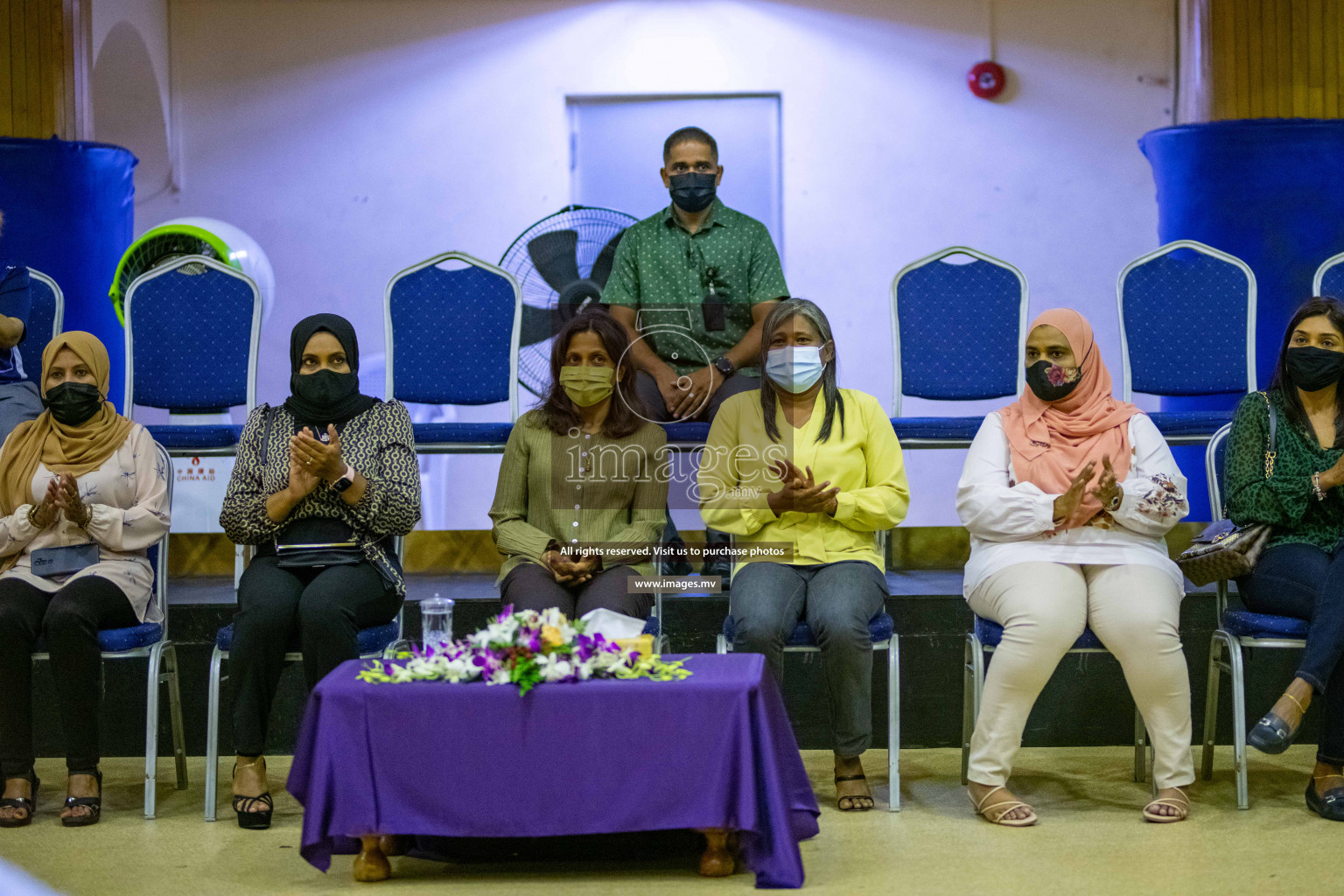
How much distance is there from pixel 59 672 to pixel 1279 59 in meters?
4.92

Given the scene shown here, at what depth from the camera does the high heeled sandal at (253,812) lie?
9.48ft

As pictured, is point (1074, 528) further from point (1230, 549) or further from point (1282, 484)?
point (1282, 484)

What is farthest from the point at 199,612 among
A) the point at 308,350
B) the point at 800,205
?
the point at 800,205

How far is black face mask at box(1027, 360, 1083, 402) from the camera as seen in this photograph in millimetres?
3150

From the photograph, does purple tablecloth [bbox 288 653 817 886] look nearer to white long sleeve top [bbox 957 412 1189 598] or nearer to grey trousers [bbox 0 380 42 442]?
white long sleeve top [bbox 957 412 1189 598]

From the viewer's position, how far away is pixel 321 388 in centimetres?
317

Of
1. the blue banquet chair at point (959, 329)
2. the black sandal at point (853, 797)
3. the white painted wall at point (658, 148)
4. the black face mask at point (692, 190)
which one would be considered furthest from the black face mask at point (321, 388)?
the white painted wall at point (658, 148)

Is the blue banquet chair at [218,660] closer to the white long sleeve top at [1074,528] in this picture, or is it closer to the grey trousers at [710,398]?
the grey trousers at [710,398]

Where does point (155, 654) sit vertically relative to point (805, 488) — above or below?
below

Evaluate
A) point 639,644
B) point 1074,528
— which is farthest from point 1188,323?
point 639,644

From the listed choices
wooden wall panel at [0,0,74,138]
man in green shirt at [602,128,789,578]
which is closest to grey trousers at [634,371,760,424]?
man in green shirt at [602,128,789,578]

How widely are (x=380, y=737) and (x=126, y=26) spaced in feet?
14.6

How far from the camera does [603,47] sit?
5.93m

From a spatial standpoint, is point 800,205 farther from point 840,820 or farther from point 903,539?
point 840,820
